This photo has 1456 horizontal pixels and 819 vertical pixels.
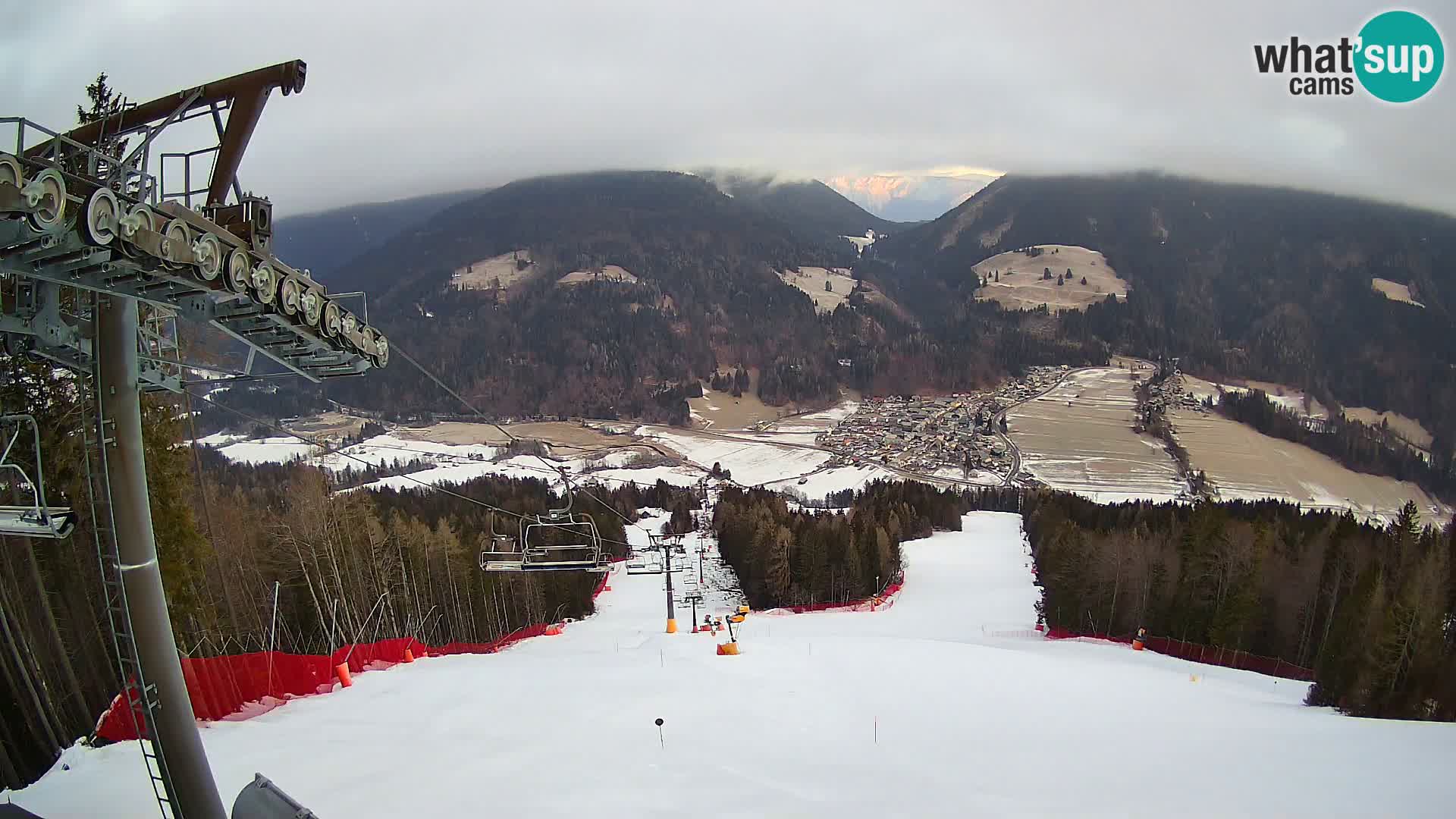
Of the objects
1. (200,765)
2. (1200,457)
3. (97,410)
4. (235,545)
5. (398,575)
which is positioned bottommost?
(1200,457)

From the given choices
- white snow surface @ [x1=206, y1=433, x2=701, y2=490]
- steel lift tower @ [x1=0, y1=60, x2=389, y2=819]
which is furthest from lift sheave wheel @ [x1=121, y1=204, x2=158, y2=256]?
white snow surface @ [x1=206, y1=433, x2=701, y2=490]

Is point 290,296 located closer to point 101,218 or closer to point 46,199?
point 101,218

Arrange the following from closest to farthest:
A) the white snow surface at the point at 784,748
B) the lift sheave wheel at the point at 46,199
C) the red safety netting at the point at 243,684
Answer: the lift sheave wheel at the point at 46,199 < the white snow surface at the point at 784,748 < the red safety netting at the point at 243,684

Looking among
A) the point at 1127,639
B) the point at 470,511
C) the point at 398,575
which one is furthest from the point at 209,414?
the point at 1127,639

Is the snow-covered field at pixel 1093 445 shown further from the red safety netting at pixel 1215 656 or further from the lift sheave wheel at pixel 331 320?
the lift sheave wheel at pixel 331 320

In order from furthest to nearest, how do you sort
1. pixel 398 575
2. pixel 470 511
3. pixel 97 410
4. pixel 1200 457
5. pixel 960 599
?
pixel 1200 457, pixel 470 511, pixel 960 599, pixel 398 575, pixel 97 410

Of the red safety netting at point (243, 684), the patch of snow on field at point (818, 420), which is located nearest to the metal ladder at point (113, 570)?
the red safety netting at point (243, 684)

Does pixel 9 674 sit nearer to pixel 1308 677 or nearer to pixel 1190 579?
pixel 1308 677

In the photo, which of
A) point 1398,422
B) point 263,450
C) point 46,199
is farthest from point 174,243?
point 1398,422
